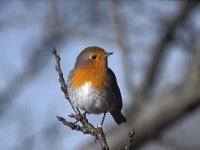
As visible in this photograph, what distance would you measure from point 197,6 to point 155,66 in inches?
47.7

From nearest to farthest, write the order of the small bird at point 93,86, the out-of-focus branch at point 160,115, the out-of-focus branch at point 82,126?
the out-of-focus branch at point 82,126, the small bird at point 93,86, the out-of-focus branch at point 160,115

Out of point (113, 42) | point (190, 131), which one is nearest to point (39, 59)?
point (113, 42)

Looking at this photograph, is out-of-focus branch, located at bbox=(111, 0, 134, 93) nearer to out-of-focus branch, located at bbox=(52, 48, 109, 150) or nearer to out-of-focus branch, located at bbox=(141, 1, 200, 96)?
out-of-focus branch, located at bbox=(141, 1, 200, 96)

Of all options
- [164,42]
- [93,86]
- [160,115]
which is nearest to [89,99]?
[93,86]

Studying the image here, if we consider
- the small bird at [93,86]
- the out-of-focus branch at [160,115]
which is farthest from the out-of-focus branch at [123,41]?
the small bird at [93,86]

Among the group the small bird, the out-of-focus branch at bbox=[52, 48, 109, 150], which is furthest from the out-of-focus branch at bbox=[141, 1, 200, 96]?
the out-of-focus branch at bbox=[52, 48, 109, 150]

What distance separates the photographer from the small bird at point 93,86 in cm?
486

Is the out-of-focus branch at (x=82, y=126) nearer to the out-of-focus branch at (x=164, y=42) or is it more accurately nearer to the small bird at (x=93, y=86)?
the small bird at (x=93, y=86)

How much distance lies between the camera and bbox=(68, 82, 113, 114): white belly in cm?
487

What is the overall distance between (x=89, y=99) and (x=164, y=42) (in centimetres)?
507

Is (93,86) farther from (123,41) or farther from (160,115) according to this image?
(123,41)

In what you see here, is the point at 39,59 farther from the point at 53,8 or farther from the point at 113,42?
the point at 113,42

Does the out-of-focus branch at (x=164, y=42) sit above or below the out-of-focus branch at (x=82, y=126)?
above

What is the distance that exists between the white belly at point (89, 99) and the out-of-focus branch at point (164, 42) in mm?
4598
